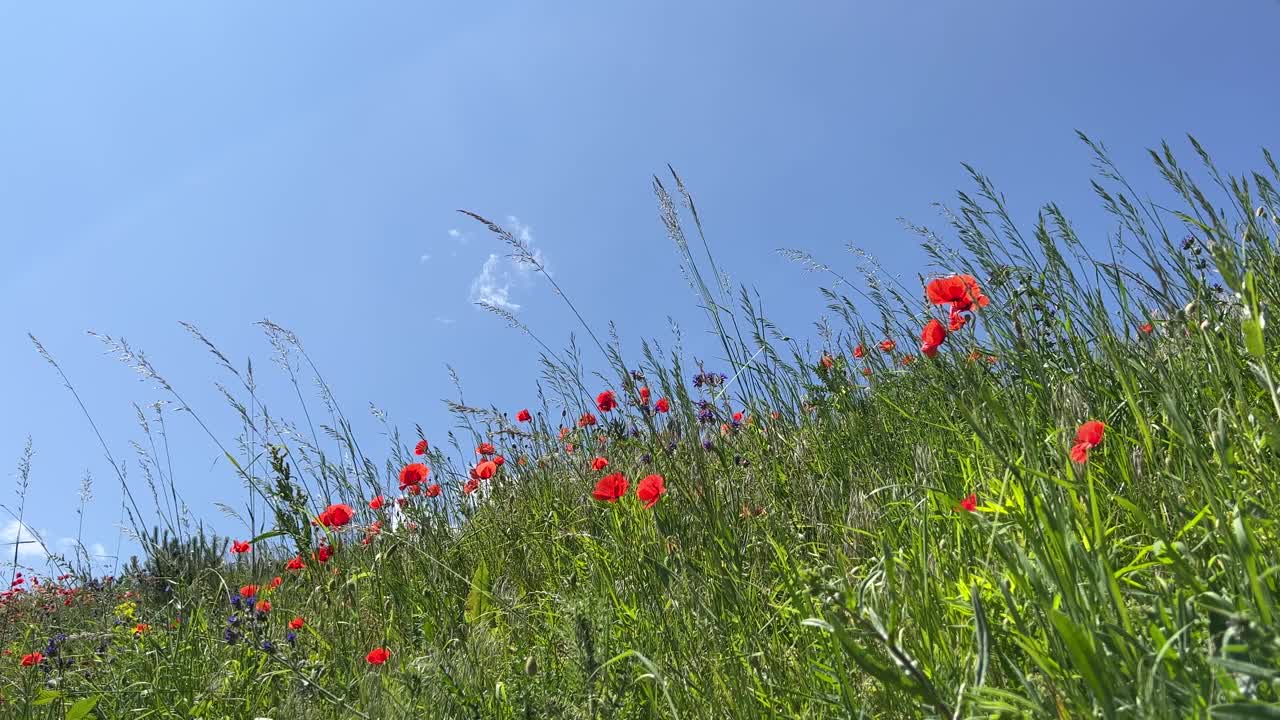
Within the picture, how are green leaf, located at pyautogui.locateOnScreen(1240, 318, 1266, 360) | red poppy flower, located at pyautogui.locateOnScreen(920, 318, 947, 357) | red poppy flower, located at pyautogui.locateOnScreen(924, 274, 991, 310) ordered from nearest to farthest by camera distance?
1. green leaf, located at pyautogui.locateOnScreen(1240, 318, 1266, 360)
2. red poppy flower, located at pyautogui.locateOnScreen(920, 318, 947, 357)
3. red poppy flower, located at pyautogui.locateOnScreen(924, 274, 991, 310)

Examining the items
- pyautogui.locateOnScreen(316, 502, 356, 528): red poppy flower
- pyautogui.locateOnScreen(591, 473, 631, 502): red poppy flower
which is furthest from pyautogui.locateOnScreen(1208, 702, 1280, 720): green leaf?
pyautogui.locateOnScreen(316, 502, 356, 528): red poppy flower

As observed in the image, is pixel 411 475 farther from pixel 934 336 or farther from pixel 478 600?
pixel 934 336

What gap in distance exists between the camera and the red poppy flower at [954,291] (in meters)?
1.94

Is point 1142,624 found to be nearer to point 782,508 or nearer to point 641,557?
point 641,557

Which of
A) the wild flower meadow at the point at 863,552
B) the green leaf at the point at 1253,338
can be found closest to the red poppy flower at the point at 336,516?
the wild flower meadow at the point at 863,552

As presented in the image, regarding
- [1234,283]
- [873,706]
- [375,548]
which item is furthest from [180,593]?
[1234,283]

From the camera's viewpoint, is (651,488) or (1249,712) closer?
(1249,712)

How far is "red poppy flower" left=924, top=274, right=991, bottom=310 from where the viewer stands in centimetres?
194

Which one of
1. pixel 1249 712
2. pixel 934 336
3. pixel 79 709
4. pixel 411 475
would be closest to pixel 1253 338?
pixel 1249 712

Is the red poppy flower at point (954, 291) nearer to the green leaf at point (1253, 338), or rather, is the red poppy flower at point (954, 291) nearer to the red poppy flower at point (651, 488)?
the red poppy flower at point (651, 488)

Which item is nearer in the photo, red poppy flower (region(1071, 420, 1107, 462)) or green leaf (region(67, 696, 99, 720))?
red poppy flower (region(1071, 420, 1107, 462))

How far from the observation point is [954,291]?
6.46 ft

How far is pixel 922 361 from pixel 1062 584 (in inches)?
74.2

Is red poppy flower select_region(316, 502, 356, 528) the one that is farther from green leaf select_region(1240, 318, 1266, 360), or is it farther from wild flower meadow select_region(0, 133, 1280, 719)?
green leaf select_region(1240, 318, 1266, 360)
